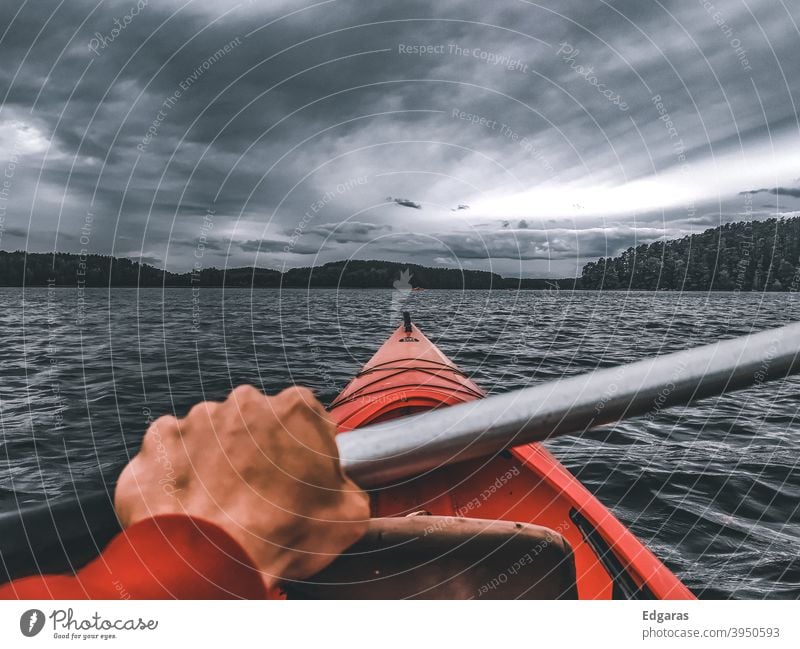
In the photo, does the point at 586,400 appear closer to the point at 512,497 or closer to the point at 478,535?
the point at 478,535

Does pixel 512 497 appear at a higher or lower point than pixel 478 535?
lower

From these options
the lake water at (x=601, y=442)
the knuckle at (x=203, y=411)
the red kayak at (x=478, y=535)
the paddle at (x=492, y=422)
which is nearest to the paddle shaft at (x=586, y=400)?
the paddle at (x=492, y=422)

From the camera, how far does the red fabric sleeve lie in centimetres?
108

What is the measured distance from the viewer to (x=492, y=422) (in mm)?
1158

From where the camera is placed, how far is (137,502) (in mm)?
1131

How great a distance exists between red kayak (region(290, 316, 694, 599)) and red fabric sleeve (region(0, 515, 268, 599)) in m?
0.82

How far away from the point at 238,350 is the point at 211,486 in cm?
2103

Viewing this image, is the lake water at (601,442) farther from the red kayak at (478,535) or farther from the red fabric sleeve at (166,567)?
the red fabric sleeve at (166,567)

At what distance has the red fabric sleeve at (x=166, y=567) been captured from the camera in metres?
1.08

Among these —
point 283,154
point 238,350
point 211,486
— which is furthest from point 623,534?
point 238,350

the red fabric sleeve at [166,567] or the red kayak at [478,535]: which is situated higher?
the red fabric sleeve at [166,567]

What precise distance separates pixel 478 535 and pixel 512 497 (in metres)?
2.11

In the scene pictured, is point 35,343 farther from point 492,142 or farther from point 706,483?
point 706,483

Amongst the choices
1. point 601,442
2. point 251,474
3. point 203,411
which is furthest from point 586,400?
point 601,442
